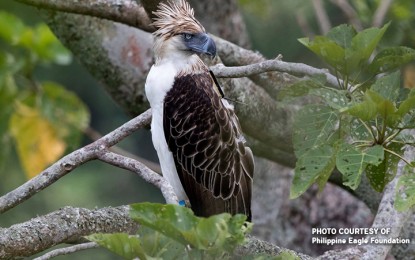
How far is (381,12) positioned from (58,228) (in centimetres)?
343

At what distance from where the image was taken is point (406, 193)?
3029mm

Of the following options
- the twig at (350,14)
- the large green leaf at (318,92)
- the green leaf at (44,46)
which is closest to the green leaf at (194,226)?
the large green leaf at (318,92)

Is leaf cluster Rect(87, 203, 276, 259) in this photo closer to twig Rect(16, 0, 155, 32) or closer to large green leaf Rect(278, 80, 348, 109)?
large green leaf Rect(278, 80, 348, 109)

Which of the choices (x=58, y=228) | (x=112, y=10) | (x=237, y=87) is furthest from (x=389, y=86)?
(x=112, y=10)

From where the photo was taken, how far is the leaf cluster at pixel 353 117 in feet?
Answer: 10.00

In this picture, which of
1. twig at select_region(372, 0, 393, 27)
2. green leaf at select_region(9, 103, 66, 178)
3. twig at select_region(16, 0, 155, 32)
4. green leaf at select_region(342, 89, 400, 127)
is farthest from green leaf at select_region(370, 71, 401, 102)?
green leaf at select_region(9, 103, 66, 178)

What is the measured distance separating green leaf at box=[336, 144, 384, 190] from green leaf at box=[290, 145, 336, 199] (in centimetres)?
7

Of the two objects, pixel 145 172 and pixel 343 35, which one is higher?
pixel 343 35

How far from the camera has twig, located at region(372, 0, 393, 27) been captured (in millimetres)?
6012

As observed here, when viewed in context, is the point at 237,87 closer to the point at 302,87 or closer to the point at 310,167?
the point at 302,87

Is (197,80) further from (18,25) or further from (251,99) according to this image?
(18,25)

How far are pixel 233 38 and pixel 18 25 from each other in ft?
4.47

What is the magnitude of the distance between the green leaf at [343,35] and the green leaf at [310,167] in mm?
422

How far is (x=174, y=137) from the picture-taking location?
394 cm
